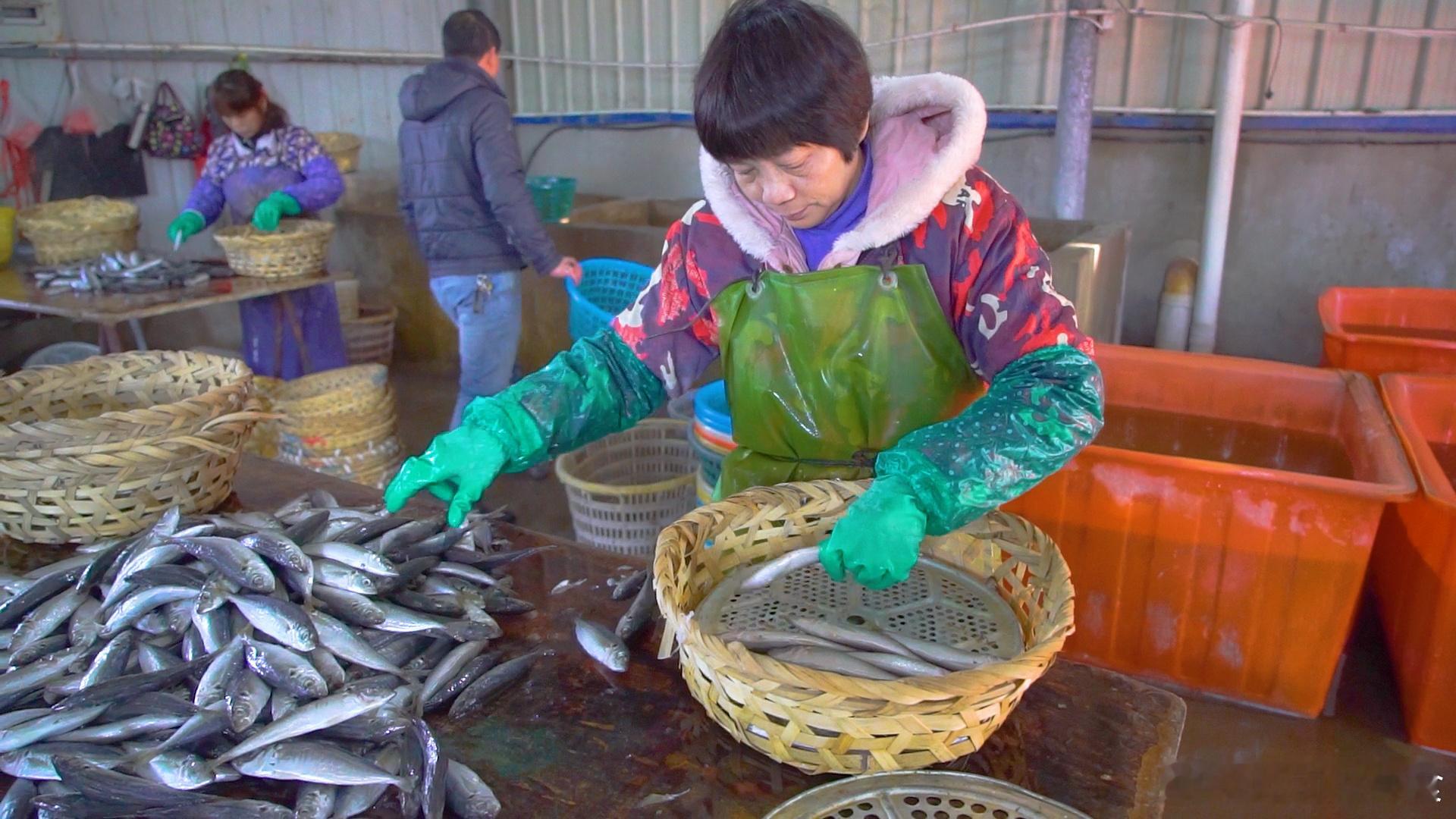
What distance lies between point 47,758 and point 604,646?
84 cm

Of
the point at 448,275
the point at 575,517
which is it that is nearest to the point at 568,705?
the point at 575,517

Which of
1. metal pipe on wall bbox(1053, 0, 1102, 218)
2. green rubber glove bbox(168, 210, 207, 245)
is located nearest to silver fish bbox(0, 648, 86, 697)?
green rubber glove bbox(168, 210, 207, 245)

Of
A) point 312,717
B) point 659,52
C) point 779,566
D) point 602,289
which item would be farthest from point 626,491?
point 659,52

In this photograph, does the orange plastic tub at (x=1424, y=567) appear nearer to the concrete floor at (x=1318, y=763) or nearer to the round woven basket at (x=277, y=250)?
the concrete floor at (x=1318, y=763)

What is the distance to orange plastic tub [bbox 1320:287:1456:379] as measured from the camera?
160 inches

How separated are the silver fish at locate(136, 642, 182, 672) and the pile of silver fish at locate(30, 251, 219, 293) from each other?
11.6 feet

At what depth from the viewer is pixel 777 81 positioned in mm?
1594

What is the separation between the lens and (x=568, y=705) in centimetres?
160

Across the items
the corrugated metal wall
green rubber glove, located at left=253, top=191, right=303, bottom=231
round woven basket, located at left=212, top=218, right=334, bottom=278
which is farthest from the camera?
the corrugated metal wall

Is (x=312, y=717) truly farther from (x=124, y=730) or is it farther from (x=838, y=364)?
(x=838, y=364)

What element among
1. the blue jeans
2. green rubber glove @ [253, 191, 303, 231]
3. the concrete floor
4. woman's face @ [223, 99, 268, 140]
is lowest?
the concrete floor

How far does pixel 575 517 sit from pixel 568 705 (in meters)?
2.47

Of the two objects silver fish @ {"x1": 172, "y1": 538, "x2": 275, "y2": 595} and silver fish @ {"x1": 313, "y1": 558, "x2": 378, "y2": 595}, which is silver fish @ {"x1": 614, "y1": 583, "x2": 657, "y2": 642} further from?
silver fish @ {"x1": 172, "y1": 538, "x2": 275, "y2": 595}

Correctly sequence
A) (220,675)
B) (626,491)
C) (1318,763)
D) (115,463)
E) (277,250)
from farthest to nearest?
(277,250) < (626,491) < (1318,763) < (115,463) < (220,675)
